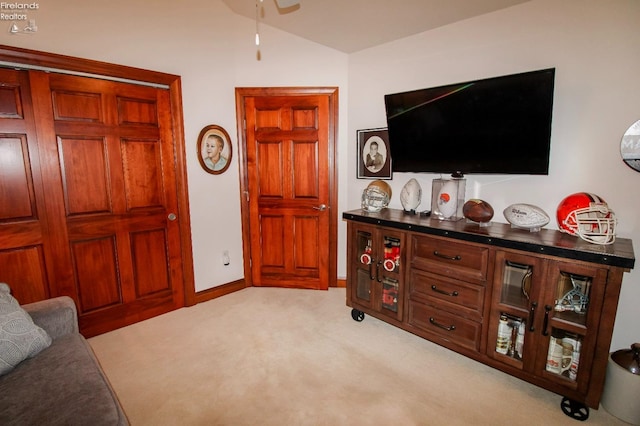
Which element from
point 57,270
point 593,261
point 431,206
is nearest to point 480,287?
point 593,261

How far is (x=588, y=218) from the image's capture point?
1773mm

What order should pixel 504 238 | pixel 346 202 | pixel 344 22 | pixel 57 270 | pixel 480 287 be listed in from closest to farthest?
pixel 504 238, pixel 480 287, pixel 57 270, pixel 344 22, pixel 346 202

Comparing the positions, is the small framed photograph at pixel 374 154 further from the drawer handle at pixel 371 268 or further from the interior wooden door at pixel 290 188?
the drawer handle at pixel 371 268

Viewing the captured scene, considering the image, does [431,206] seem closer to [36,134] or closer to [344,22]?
[344,22]

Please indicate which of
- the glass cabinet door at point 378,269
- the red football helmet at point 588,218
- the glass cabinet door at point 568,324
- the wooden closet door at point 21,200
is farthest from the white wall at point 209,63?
the glass cabinet door at point 568,324

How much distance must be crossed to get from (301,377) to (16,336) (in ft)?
4.98

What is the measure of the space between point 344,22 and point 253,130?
1381 mm

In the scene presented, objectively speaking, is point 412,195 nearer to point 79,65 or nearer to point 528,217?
point 528,217

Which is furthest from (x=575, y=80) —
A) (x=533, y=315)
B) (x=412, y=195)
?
(x=533, y=315)

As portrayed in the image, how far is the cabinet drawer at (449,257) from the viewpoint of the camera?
2.03m

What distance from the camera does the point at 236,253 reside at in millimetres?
3457

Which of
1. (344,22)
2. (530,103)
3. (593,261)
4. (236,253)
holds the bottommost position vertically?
(236,253)

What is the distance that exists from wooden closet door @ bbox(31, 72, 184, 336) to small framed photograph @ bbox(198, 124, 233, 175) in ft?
0.96

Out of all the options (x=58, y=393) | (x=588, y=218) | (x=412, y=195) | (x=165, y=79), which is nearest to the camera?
Result: (x=58, y=393)
